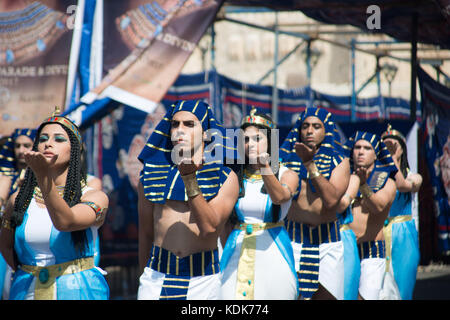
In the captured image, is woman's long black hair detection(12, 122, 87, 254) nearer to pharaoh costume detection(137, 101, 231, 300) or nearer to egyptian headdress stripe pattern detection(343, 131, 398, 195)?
pharaoh costume detection(137, 101, 231, 300)

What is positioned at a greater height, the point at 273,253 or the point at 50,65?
the point at 50,65

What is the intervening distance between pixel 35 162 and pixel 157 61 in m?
3.59

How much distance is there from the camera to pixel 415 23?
354 inches

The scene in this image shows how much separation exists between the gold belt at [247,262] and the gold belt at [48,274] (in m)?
1.36

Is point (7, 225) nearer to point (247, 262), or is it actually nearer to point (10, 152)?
point (247, 262)

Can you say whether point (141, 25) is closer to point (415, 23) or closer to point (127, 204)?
point (127, 204)

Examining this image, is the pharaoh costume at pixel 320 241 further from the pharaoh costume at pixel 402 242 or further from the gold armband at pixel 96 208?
the gold armband at pixel 96 208

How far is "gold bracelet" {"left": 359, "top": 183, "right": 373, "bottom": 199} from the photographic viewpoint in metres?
6.15

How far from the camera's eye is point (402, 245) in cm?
734

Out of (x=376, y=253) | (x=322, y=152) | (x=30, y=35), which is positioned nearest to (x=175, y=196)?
(x=322, y=152)

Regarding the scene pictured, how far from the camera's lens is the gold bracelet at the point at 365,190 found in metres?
6.15

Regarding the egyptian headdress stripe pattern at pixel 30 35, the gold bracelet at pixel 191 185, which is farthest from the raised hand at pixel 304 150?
the egyptian headdress stripe pattern at pixel 30 35

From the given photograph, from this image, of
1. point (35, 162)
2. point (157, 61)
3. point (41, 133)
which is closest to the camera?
point (35, 162)
